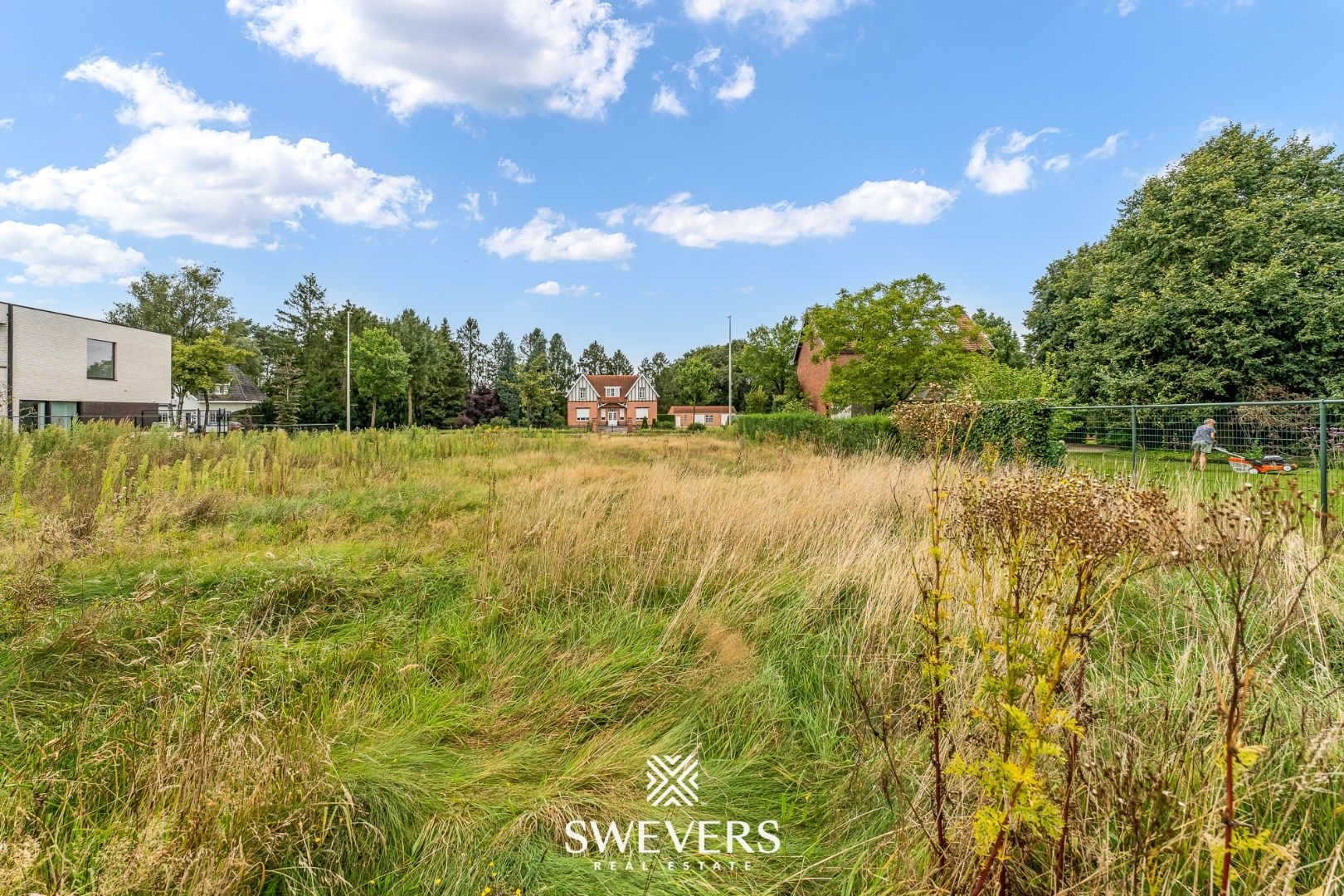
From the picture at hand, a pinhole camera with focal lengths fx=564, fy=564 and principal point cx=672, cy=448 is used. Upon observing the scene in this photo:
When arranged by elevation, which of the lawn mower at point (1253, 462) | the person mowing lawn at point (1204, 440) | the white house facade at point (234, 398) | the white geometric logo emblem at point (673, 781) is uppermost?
the white house facade at point (234, 398)

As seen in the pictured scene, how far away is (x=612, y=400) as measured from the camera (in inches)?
2435

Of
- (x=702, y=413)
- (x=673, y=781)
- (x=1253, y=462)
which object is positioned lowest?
(x=673, y=781)

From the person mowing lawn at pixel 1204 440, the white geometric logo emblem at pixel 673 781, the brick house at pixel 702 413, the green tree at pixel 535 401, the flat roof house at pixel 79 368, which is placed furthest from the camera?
the brick house at pixel 702 413

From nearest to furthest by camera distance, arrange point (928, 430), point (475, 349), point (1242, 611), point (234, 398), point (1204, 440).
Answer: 1. point (1242, 611)
2. point (928, 430)
3. point (1204, 440)
4. point (234, 398)
5. point (475, 349)

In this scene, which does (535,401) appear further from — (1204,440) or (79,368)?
(1204,440)

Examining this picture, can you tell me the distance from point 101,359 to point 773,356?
1395 inches

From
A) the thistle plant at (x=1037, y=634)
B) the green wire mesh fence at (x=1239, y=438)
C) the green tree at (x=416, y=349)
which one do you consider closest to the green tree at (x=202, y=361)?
the green tree at (x=416, y=349)

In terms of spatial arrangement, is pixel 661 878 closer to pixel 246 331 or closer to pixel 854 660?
pixel 854 660

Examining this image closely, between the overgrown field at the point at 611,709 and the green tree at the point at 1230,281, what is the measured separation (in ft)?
55.6

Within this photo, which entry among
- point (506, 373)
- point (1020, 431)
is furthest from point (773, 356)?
point (506, 373)

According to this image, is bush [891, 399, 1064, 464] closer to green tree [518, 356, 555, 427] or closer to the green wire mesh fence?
the green wire mesh fence

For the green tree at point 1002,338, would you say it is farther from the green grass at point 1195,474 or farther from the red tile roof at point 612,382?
the red tile roof at point 612,382

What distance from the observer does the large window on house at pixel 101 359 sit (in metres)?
24.2

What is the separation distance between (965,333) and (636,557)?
18.4m
